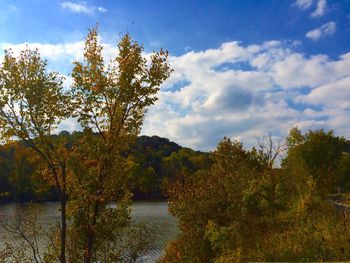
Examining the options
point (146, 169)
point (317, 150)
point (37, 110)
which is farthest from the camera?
point (146, 169)

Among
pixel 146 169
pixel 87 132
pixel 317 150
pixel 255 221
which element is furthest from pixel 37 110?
pixel 146 169

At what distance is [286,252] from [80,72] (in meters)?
10.7

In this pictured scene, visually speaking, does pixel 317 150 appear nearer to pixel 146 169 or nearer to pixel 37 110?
pixel 37 110

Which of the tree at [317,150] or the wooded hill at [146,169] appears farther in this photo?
the wooded hill at [146,169]

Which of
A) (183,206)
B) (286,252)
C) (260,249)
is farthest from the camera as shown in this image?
(183,206)

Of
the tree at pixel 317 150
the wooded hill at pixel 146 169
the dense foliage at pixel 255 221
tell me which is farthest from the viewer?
the wooded hill at pixel 146 169

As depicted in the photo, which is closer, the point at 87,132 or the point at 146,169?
the point at 87,132

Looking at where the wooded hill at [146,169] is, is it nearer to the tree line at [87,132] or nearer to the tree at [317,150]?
the tree at [317,150]

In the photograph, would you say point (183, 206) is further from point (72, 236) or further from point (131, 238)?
point (72, 236)

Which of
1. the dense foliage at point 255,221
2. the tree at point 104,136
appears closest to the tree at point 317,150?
the dense foliage at point 255,221

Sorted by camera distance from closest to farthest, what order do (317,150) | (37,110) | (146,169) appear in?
(37,110)
(317,150)
(146,169)

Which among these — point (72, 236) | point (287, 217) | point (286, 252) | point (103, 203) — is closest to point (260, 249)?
point (286, 252)

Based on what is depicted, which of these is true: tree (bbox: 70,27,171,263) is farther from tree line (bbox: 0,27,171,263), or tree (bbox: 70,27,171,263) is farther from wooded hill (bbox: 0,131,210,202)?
wooded hill (bbox: 0,131,210,202)

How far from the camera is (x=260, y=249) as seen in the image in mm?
13375
